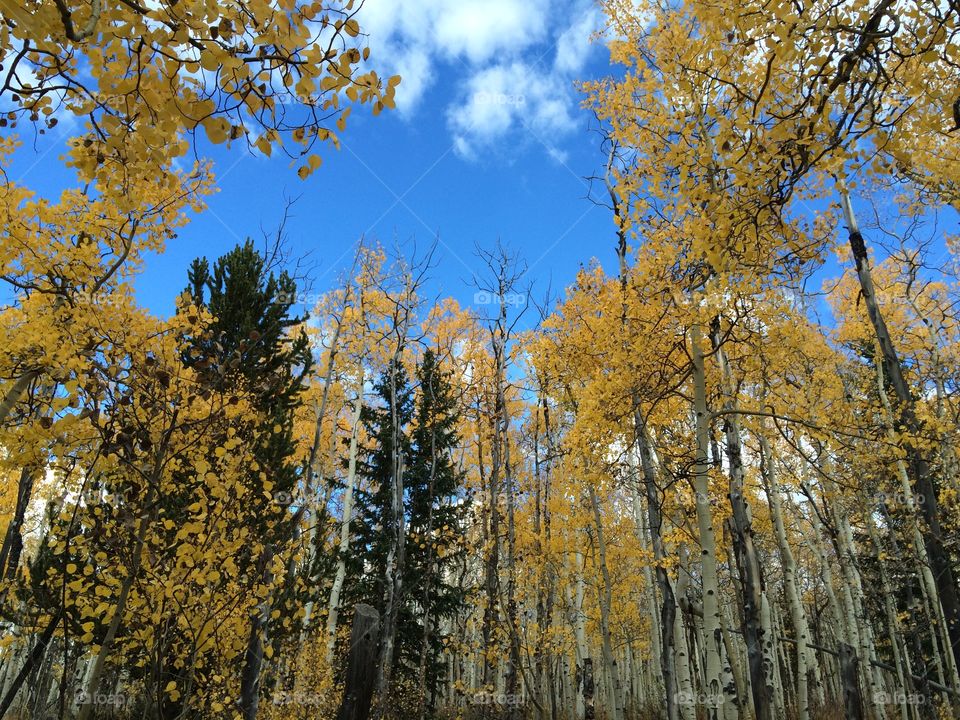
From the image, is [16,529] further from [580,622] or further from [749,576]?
[580,622]

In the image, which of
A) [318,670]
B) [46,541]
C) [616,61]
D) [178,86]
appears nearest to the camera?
[178,86]

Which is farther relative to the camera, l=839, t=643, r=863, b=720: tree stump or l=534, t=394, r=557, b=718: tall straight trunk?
l=534, t=394, r=557, b=718: tall straight trunk

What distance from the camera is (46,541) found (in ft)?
25.6

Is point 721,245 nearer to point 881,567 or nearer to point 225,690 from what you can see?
point 225,690

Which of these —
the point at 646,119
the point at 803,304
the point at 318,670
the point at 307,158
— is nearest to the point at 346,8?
the point at 307,158

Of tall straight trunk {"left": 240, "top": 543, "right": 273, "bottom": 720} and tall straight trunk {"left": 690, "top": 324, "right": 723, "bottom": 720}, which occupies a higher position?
tall straight trunk {"left": 690, "top": 324, "right": 723, "bottom": 720}

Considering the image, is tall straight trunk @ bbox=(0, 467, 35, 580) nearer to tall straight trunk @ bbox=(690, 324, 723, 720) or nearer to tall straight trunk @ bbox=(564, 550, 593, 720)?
tall straight trunk @ bbox=(690, 324, 723, 720)

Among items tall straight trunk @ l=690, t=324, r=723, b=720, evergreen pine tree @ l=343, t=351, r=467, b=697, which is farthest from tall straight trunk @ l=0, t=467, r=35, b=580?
evergreen pine tree @ l=343, t=351, r=467, b=697

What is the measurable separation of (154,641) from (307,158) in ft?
14.9

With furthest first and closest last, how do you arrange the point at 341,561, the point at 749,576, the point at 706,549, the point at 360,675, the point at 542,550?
the point at 341,561 < the point at 542,550 < the point at 749,576 < the point at 706,549 < the point at 360,675

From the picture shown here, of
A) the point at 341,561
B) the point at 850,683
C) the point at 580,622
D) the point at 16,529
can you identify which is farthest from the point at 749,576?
the point at 341,561

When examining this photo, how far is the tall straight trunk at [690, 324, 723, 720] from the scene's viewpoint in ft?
16.9

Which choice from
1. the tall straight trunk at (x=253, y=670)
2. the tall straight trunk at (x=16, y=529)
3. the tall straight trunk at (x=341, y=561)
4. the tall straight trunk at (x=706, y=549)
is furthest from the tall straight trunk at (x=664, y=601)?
the tall straight trunk at (x=341, y=561)

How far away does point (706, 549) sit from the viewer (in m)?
5.36
